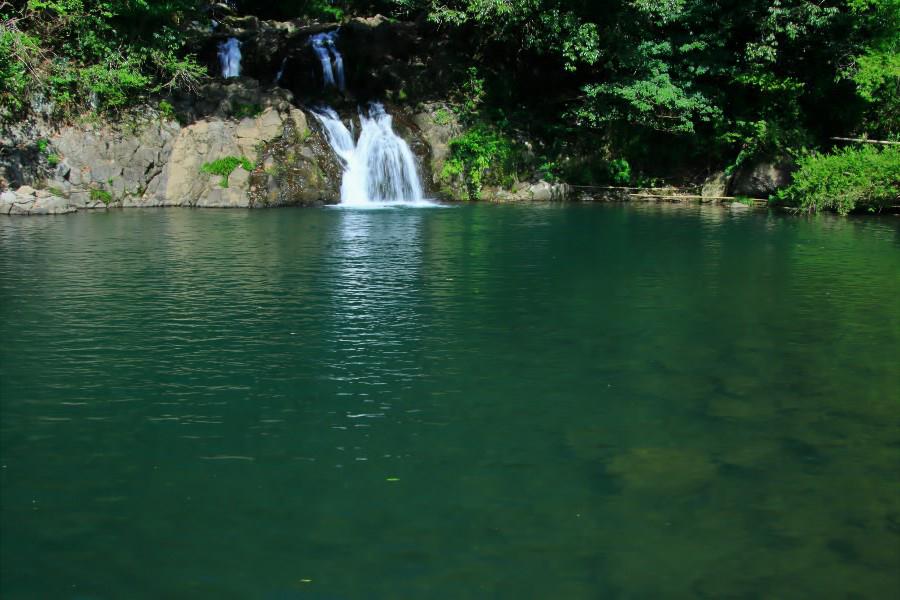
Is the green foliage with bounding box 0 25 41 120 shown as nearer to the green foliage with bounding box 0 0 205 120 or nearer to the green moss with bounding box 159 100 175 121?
the green foliage with bounding box 0 0 205 120

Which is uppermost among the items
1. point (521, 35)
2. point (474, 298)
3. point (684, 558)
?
point (521, 35)

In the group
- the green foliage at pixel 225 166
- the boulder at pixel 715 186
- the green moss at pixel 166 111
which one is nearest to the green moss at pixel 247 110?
the green foliage at pixel 225 166

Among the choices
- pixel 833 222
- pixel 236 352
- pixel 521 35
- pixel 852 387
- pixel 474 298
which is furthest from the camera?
pixel 521 35

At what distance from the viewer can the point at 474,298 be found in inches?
529

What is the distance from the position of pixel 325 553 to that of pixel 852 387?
19.4 ft

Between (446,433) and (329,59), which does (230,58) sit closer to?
(329,59)

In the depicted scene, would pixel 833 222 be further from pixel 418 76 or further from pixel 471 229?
pixel 418 76

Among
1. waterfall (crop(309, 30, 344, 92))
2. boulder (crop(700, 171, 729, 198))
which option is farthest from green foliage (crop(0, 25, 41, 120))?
boulder (crop(700, 171, 729, 198))

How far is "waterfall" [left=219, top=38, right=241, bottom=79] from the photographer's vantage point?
3319 cm

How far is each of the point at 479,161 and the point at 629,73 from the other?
5.99m

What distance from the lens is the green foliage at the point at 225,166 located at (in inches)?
1115

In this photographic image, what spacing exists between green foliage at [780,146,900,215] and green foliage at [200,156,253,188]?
16.8 m

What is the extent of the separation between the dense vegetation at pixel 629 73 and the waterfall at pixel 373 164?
1.99m

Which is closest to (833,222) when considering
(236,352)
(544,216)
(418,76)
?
(544,216)
